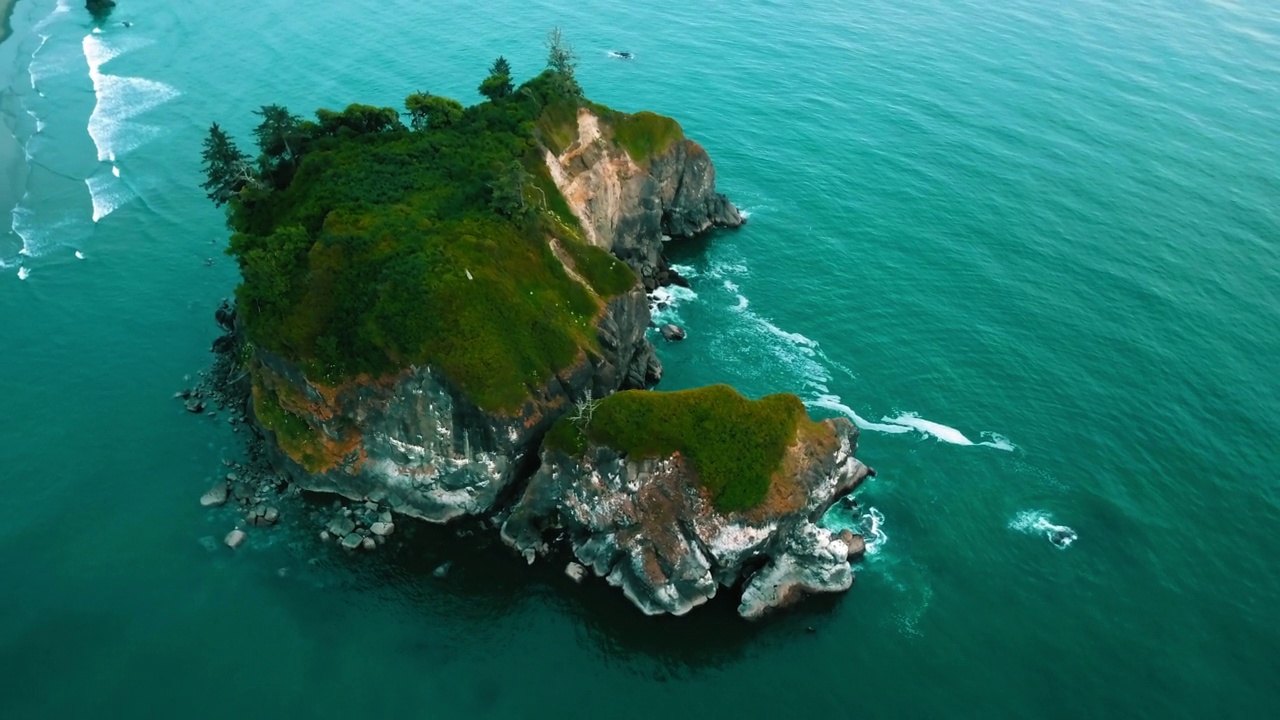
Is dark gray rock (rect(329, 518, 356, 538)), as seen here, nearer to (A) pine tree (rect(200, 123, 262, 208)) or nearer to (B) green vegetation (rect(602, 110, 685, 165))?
(A) pine tree (rect(200, 123, 262, 208))

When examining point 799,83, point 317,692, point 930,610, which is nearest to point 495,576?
point 317,692

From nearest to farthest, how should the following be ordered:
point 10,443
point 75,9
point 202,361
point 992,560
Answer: point 992,560, point 10,443, point 202,361, point 75,9

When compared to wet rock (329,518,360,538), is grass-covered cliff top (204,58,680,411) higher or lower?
higher

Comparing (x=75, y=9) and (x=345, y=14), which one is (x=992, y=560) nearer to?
(x=345, y=14)

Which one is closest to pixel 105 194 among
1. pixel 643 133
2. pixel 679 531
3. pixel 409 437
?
pixel 409 437

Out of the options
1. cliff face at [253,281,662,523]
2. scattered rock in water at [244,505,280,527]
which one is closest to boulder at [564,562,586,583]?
cliff face at [253,281,662,523]

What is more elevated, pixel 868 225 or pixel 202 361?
pixel 868 225

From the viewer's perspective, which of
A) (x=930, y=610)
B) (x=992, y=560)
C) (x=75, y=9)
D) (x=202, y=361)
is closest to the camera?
(x=930, y=610)
